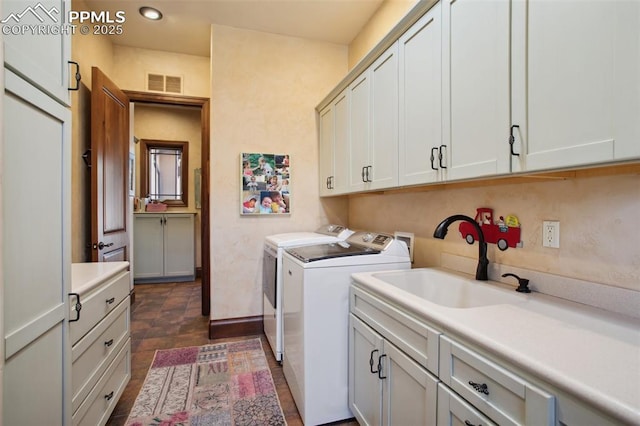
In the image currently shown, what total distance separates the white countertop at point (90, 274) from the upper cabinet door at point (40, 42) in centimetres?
76

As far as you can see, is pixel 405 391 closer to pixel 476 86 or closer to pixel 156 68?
pixel 476 86

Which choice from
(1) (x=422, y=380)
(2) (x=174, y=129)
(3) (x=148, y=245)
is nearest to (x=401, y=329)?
(1) (x=422, y=380)

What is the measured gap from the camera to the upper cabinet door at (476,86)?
1175 mm

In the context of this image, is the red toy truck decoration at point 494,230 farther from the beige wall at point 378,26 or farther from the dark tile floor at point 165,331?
the beige wall at point 378,26

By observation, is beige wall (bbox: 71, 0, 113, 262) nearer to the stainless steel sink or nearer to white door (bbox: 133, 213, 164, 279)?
white door (bbox: 133, 213, 164, 279)

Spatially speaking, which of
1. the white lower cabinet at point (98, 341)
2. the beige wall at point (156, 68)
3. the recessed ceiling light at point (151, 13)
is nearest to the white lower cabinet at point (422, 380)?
the white lower cabinet at point (98, 341)

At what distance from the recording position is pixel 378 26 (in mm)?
2699

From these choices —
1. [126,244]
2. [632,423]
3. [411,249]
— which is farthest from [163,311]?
[632,423]

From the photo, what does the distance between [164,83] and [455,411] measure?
12.7ft

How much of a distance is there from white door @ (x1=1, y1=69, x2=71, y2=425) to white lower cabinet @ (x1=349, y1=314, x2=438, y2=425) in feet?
4.02

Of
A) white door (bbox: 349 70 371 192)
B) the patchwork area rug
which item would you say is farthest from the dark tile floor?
white door (bbox: 349 70 371 192)

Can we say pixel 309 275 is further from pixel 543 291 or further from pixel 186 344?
pixel 186 344

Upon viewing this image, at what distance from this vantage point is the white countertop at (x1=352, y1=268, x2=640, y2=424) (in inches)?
25.1

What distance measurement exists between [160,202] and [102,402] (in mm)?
4186
